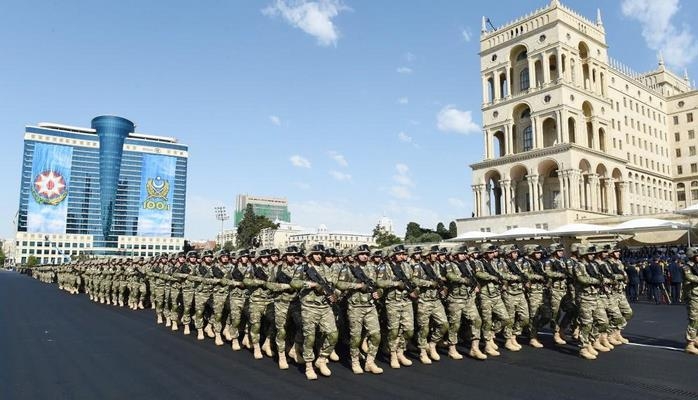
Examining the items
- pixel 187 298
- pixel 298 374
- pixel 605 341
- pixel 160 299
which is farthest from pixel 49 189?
pixel 605 341

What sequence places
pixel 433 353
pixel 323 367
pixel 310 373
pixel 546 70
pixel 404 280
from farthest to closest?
pixel 546 70 → pixel 433 353 → pixel 404 280 → pixel 323 367 → pixel 310 373

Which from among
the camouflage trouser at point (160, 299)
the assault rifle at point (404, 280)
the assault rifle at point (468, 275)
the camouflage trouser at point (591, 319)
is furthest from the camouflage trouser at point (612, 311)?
the camouflage trouser at point (160, 299)

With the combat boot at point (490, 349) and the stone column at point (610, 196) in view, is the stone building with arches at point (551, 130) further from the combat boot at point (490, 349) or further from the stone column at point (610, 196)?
the combat boot at point (490, 349)

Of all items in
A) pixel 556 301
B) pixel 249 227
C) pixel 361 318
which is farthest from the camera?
pixel 249 227

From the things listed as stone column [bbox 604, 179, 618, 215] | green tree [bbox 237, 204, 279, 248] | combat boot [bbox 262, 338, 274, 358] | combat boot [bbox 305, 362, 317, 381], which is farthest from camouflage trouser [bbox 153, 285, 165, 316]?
green tree [bbox 237, 204, 279, 248]

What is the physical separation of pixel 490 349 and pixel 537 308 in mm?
1598

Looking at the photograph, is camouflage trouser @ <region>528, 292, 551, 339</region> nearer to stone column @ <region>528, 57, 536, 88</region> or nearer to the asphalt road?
the asphalt road

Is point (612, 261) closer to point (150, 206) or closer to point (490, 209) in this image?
point (490, 209)

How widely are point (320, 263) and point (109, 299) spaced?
1678 cm

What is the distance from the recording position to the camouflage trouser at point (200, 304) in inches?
467

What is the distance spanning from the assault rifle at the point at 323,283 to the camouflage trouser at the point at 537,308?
4.58 metres

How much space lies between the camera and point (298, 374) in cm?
811

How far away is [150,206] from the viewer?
116 metres

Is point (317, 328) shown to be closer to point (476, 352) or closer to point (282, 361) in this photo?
point (282, 361)
